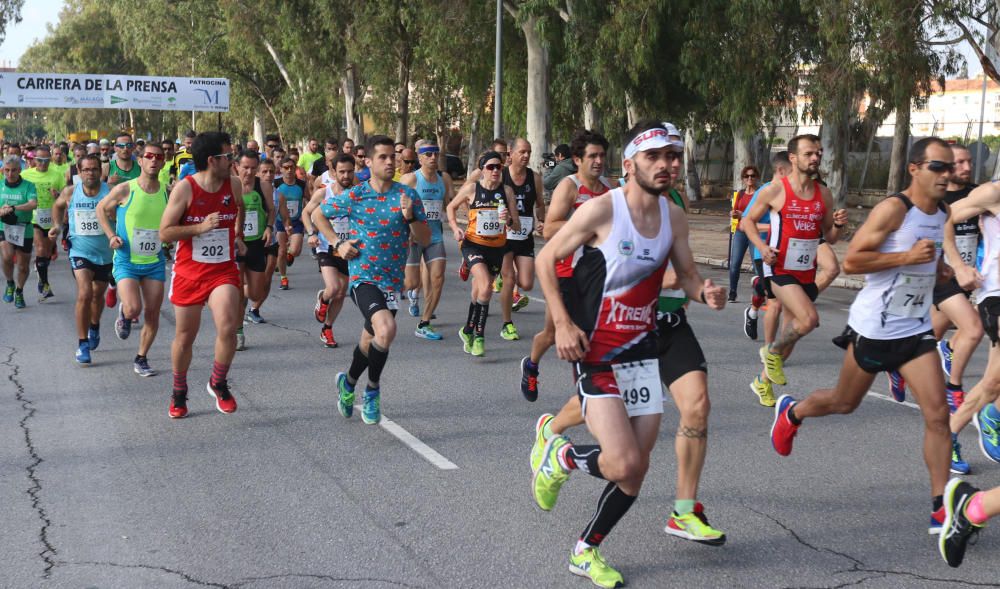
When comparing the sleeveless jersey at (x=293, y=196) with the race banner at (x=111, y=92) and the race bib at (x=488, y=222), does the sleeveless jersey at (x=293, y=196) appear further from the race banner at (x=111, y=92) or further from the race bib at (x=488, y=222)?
the race banner at (x=111, y=92)

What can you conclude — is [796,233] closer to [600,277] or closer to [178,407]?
[600,277]

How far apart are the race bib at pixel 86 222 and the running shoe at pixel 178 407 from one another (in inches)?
125

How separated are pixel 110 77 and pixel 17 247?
3332cm

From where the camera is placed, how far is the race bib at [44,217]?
13.8 metres

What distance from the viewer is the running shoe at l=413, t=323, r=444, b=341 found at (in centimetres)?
1069

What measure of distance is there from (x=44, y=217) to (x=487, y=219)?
6.58 meters

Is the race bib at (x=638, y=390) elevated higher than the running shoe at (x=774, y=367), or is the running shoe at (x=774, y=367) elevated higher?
the race bib at (x=638, y=390)

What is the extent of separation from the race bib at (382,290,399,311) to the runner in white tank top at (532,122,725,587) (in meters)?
2.67

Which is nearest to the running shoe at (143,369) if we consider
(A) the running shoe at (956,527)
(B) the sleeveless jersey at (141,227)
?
(B) the sleeveless jersey at (141,227)

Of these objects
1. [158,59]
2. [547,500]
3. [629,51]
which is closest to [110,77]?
[158,59]

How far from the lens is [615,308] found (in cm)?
461

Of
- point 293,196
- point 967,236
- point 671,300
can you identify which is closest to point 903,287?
point 671,300

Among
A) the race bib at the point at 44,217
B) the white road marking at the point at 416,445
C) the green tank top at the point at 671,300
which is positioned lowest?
Answer: the white road marking at the point at 416,445

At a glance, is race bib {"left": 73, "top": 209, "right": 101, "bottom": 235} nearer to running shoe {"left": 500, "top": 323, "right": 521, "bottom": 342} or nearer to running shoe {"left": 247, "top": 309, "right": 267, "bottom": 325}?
running shoe {"left": 247, "top": 309, "right": 267, "bottom": 325}
